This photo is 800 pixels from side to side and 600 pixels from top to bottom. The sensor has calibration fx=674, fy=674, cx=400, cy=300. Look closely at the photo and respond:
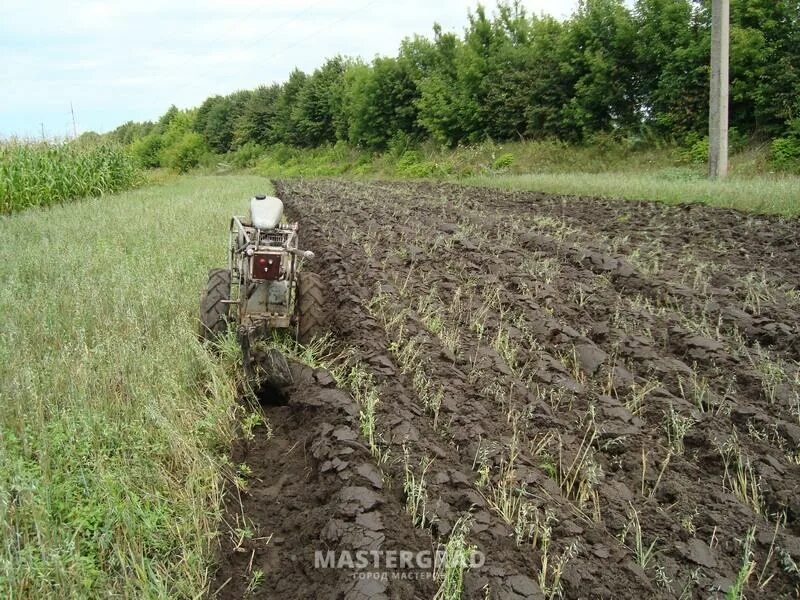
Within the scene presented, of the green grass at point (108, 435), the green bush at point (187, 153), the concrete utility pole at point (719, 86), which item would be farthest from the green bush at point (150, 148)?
the green grass at point (108, 435)

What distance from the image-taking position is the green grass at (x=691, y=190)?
37.0 ft

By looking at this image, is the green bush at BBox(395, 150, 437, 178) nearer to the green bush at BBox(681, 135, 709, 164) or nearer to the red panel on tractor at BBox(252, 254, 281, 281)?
the green bush at BBox(681, 135, 709, 164)

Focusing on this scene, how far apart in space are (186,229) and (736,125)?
52.2 ft

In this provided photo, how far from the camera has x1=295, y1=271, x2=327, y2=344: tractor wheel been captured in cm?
510

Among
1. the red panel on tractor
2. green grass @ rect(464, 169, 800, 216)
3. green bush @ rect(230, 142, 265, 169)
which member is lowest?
green grass @ rect(464, 169, 800, 216)

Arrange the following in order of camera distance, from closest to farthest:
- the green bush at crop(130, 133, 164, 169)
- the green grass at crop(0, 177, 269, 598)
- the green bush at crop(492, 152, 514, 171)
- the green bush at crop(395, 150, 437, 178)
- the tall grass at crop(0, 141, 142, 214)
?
the green grass at crop(0, 177, 269, 598)
the tall grass at crop(0, 141, 142, 214)
the green bush at crop(492, 152, 514, 171)
the green bush at crop(395, 150, 437, 178)
the green bush at crop(130, 133, 164, 169)

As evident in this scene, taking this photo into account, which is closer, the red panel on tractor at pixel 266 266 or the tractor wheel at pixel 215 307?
the red panel on tractor at pixel 266 266

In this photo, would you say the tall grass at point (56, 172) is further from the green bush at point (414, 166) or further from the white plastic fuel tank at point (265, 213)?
the green bush at point (414, 166)

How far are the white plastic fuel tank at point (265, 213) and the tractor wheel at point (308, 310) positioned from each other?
510 mm

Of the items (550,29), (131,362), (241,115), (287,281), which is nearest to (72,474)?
(131,362)

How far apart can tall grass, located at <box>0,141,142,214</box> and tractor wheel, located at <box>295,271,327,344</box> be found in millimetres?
10635

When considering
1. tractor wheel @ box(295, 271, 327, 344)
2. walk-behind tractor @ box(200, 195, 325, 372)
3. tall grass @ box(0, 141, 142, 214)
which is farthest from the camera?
tall grass @ box(0, 141, 142, 214)

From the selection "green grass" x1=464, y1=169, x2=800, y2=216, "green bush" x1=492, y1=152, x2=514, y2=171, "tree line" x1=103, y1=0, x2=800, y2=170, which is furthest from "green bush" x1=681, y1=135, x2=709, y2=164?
→ "green bush" x1=492, y1=152, x2=514, y2=171

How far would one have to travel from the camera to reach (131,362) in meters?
4.21
